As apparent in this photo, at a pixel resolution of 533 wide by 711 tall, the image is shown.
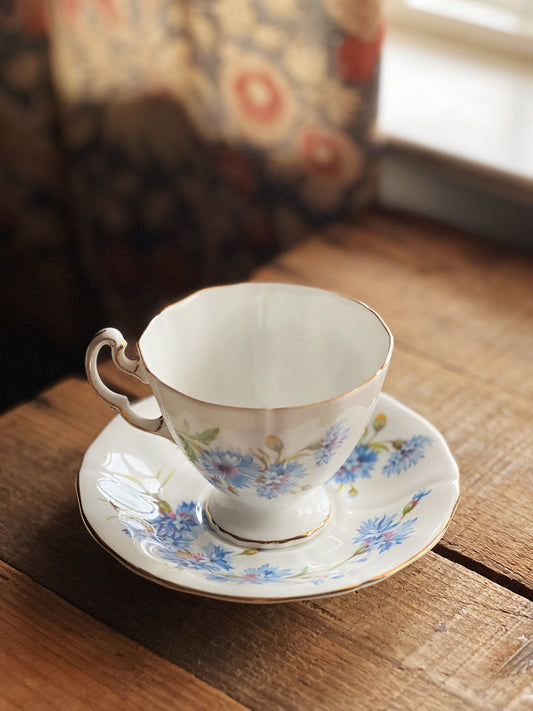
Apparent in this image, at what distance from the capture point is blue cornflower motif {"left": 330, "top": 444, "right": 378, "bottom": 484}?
587 millimetres

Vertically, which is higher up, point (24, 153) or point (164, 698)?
point (164, 698)

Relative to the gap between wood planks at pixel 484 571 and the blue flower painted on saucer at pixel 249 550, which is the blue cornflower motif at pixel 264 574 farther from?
the gap between wood planks at pixel 484 571

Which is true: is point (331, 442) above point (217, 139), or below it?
above

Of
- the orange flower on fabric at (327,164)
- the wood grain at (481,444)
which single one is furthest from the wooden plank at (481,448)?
the orange flower on fabric at (327,164)

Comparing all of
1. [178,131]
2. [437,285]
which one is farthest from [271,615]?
[178,131]

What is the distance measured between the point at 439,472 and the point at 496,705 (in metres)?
0.15

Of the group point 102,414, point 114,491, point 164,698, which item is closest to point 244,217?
point 102,414

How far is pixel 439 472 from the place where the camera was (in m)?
0.55

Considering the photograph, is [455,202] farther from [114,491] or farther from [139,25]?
[114,491]

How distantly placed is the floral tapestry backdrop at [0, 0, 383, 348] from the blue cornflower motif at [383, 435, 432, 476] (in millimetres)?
646

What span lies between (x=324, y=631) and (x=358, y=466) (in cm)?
14

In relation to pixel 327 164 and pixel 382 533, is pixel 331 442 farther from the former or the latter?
pixel 327 164

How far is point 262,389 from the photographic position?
2.05 feet

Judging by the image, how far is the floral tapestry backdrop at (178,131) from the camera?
45.8 inches
